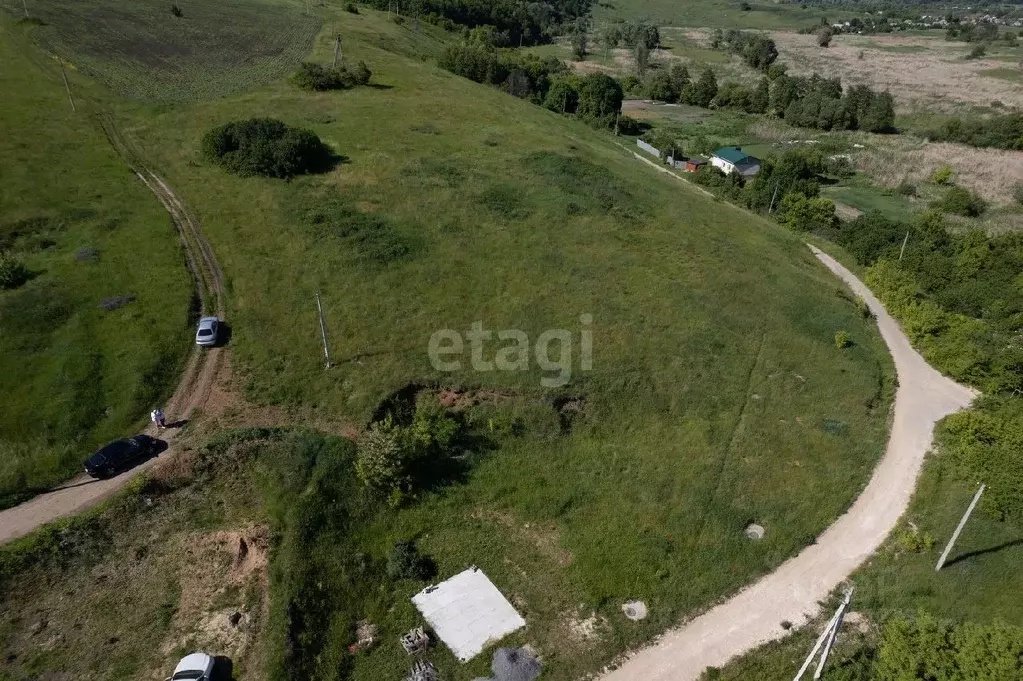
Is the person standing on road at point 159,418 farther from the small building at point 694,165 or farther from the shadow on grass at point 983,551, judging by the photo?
the small building at point 694,165

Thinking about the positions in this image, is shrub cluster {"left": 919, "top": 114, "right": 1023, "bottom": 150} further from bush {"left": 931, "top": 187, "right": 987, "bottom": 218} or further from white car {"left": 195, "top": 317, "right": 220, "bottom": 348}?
white car {"left": 195, "top": 317, "right": 220, "bottom": 348}

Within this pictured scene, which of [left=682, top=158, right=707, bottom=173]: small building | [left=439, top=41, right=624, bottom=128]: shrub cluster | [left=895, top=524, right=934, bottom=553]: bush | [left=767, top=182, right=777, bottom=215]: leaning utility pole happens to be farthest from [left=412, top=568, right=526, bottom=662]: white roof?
[left=439, top=41, right=624, bottom=128]: shrub cluster

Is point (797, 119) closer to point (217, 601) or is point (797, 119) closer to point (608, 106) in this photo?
point (608, 106)

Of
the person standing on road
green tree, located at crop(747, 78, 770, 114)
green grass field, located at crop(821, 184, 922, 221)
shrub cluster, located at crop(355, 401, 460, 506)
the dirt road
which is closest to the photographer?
→ the dirt road

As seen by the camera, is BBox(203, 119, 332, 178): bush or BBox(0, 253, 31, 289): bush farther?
BBox(203, 119, 332, 178): bush

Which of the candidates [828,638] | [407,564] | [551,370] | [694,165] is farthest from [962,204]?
[407,564]

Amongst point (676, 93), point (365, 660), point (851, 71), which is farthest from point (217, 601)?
point (851, 71)
